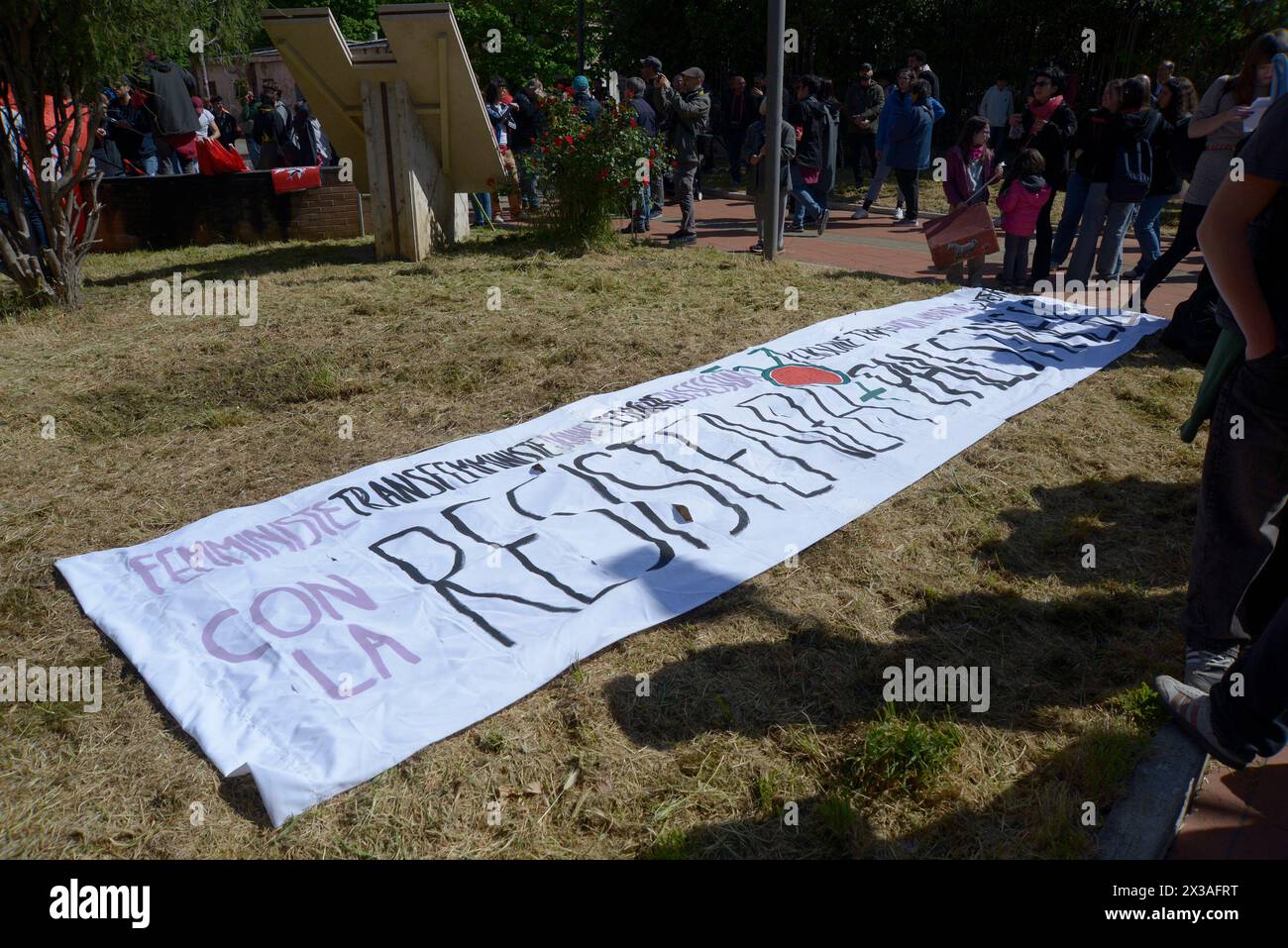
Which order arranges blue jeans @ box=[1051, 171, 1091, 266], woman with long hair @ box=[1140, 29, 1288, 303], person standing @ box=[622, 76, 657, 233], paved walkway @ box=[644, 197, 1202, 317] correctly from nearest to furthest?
1. woman with long hair @ box=[1140, 29, 1288, 303]
2. blue jeans @ box=[1051, 171, 1091, 266]
3. paved walkway @ box=[644, 197, 1202, 317]
4. person standing @ box=[622, 76, 657, 233]

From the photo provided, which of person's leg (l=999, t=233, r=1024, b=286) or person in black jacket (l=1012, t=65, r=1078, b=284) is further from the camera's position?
person's leg (l=999, t=233, r=1024, b=286)

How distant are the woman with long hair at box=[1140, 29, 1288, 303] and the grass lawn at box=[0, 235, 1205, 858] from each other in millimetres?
1279

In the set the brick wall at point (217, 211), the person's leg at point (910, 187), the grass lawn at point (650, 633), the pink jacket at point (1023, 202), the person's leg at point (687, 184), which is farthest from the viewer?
the person's leg at point (910, 187)

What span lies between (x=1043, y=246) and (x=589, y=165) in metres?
4.44

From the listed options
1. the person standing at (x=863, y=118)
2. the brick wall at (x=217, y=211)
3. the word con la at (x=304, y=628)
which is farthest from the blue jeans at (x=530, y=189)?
the word con la at (x=304, y=628)

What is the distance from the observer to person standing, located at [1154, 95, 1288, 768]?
228 cm

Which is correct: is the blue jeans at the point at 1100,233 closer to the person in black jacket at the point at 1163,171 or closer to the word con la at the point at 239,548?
the person in black jacket at the point at 1163,171

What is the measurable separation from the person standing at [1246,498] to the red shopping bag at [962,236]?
5.92m

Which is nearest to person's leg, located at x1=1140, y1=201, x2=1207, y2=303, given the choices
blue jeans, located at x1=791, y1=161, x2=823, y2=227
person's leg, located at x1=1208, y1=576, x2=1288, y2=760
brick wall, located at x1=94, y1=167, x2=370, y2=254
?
blue jeans, located at x1=791, y1=161, x2=823, y2=227

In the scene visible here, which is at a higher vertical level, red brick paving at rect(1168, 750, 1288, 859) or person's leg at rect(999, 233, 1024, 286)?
person's leg at rect(999, 233, 1024, 286)

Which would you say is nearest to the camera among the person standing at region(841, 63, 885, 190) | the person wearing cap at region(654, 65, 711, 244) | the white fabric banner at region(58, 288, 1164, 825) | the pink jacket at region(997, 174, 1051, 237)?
the white fabric banner at region(58, 288, 1164, 825)

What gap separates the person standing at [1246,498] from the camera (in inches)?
89.9
